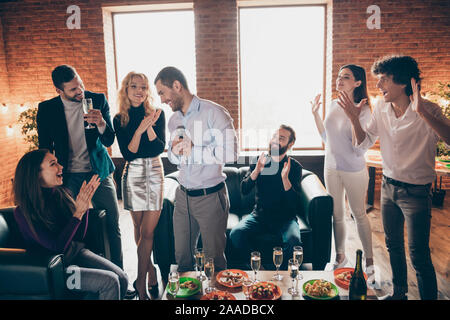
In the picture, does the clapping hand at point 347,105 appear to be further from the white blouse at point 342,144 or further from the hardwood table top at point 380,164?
the hardwood table top at point 380,164

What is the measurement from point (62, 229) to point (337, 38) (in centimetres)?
412

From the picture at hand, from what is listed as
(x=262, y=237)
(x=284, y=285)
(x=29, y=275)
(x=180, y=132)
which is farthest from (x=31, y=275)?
(x=262, y=237)

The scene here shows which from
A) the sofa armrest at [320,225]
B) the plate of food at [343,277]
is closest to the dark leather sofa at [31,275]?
the plate of food at [343,277]

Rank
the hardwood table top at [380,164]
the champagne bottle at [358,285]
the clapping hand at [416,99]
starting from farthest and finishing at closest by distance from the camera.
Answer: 1. the hardwood table top at [380,164]
2. the clapping hand at [416,99]
3. the champagne bottle at [358,285]

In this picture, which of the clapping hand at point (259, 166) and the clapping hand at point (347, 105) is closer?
the clapping hand at point (347, 105)

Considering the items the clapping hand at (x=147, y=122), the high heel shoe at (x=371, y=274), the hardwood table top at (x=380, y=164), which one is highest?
the clapping hand at (x=147, y=122)

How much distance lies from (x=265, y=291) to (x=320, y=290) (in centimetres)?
26

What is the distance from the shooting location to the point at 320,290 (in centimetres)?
157

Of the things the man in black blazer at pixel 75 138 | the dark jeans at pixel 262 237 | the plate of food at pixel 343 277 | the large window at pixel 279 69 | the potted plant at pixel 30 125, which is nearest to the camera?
the plate of food at pixel 343 277

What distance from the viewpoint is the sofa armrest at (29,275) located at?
1.55 metres

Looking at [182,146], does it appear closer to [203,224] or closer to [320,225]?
[203,224]

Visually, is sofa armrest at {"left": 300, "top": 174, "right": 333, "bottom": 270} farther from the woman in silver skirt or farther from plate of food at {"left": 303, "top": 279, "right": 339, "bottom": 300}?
the woman in silver skirt

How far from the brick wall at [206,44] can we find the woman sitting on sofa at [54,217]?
3.11 m
